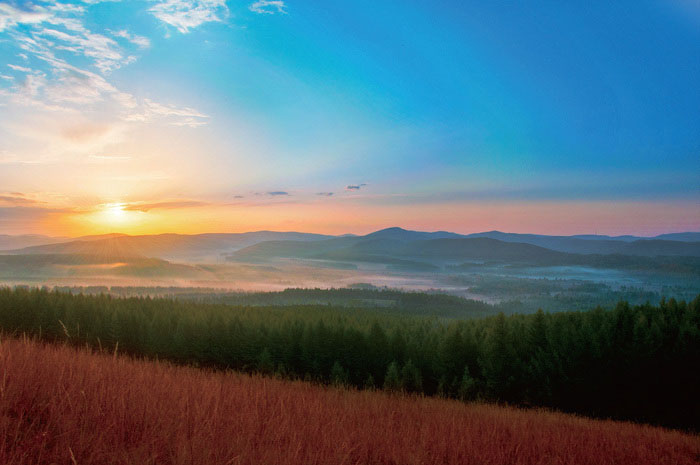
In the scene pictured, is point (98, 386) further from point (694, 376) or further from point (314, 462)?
point (694, 376)

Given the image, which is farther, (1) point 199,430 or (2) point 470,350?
(2) point 470,350

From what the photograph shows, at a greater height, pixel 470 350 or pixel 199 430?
pixel 199 430

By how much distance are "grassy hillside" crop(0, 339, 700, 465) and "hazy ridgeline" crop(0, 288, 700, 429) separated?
19122mm

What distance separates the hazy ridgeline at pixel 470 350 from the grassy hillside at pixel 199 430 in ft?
62.7

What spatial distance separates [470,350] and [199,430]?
3175cm

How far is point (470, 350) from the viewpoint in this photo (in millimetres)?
36969

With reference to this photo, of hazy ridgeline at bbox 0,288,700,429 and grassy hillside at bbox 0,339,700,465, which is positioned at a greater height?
grassy hillside at bbox 0,339,700,465

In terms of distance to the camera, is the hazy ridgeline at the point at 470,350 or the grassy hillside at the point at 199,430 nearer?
the grassy hillside at the point at 199,430

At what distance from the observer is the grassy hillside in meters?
7.09

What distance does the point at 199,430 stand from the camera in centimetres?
834

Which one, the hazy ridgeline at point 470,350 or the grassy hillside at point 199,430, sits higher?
the grassy hillside at point 199,430

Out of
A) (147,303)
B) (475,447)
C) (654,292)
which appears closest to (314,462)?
(475,447)

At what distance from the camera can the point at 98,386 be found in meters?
9.34

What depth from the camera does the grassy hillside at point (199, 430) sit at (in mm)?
7094
